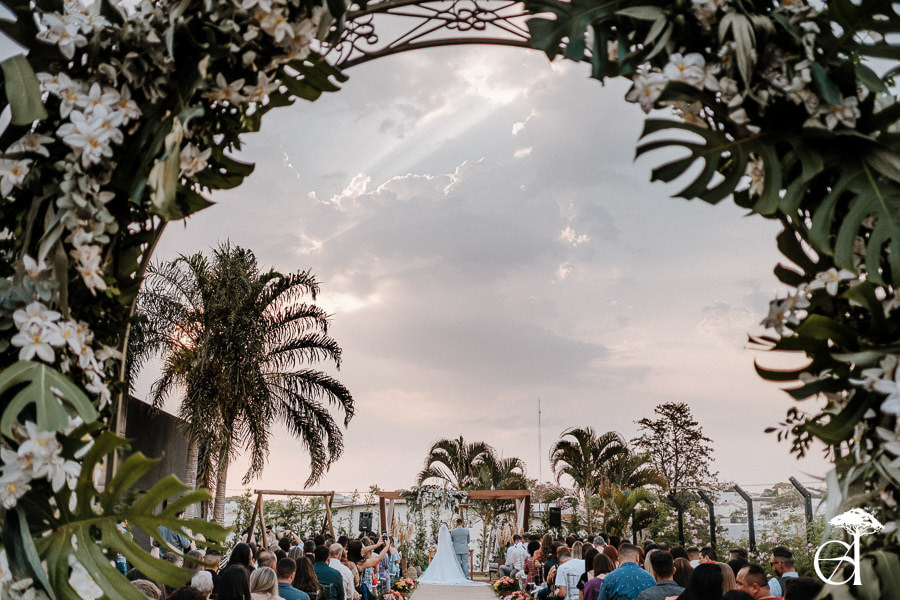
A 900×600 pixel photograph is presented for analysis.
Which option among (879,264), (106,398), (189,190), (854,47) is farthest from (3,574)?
(854,47)

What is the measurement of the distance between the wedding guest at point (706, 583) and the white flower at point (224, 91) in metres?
3.77

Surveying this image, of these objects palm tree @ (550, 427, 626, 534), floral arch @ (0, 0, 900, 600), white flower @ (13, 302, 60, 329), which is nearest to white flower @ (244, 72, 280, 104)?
floral arch @ (0, 0, 900, 600)

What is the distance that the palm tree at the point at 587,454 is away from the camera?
19.9 meters

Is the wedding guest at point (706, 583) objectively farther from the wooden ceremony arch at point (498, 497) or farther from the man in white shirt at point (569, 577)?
the wooden ceremony arch at point (498, 497)

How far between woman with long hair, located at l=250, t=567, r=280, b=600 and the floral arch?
304cm

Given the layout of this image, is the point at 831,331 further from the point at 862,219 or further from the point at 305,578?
the point at 305,578

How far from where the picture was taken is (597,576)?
7.05 m

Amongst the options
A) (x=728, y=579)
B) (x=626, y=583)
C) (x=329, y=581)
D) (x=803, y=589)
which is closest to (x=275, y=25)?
(x=803, y=589)

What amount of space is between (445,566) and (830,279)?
1759cm

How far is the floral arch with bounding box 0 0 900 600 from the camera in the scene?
7.06 feet

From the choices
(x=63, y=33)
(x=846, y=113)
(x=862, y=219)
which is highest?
(x=63, y=33)

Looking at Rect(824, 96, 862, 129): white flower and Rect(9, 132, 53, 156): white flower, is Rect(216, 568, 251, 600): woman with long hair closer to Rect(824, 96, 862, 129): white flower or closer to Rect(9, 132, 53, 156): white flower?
Rect(9, 132, 53, 156): white flower

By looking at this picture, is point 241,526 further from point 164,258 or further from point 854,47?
point 854,47

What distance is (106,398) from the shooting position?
245 cm
